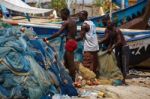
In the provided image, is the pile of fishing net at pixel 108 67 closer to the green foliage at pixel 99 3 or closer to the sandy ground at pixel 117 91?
the sandy ground at pixel 117 91

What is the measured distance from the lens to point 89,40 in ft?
33.3

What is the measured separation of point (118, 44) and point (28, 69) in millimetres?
3229

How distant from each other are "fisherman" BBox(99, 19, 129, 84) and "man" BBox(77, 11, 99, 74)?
335 mm

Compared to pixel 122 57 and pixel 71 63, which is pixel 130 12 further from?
pixel 71 63

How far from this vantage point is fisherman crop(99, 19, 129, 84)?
1022 centimetres

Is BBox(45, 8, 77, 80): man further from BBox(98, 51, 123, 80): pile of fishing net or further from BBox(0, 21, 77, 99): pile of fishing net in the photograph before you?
BBox(98, 51, 123, 80): pile of fishing net

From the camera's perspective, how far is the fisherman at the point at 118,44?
1022 centimetres

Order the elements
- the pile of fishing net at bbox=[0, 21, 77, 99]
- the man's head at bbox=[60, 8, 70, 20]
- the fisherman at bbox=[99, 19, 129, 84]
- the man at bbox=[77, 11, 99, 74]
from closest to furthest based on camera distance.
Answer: the pile of fishing net at bbox=[0, 21, 77, 99] → the man's head at bbox=[60, 8, 70, 20] → the man at bbox=[77, 11, 99, 74] → the fisherman at bbox=[99, 19, 129, 84]

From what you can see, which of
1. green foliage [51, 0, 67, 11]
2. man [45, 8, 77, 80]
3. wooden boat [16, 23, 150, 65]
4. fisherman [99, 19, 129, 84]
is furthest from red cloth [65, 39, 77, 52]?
green foliage [51, 0, 67, 11]

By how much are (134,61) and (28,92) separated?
6110 mm

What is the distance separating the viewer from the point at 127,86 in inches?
391

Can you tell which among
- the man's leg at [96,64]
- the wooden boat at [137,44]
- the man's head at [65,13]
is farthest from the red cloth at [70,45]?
the wooden boat at [137,44]

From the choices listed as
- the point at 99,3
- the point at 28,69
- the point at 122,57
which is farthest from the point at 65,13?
the point at 99,3

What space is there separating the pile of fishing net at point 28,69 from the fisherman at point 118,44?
223cm
